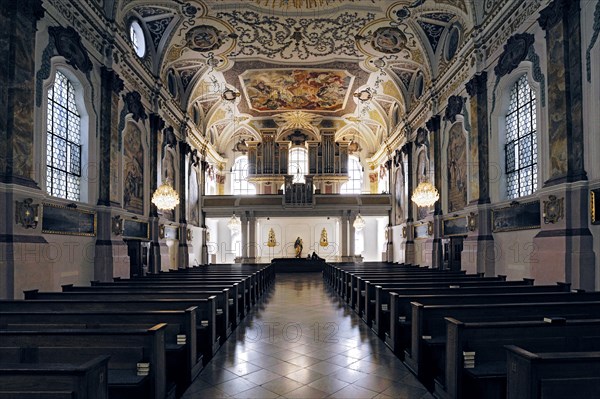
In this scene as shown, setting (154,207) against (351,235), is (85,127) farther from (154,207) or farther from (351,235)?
(351,235)

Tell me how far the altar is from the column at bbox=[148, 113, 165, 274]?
Result: 9.58 m

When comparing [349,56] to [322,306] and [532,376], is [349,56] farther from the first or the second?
[532,376]

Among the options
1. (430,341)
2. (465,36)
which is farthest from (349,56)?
(430,341)

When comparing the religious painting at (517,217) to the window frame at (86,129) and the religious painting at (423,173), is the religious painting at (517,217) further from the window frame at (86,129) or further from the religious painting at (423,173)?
the window frame at (86,129)

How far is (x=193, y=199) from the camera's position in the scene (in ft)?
75.3

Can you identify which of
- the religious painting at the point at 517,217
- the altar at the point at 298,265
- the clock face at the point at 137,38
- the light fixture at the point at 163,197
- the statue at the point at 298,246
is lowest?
the altar at the point at 298,265

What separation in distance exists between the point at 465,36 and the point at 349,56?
6034mm

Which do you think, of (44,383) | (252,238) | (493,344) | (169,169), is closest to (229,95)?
(169,169)

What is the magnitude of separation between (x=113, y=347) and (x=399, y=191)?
2076cm

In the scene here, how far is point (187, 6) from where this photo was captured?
14.2m

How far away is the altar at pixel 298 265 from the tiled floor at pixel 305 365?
1505cm

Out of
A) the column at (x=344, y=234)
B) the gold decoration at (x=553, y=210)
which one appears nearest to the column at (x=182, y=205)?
the column at (x=344, y=234)

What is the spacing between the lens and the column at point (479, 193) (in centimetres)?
1192

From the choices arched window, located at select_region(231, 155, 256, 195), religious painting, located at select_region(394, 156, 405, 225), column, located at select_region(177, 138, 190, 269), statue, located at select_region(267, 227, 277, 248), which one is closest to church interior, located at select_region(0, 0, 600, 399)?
column, located at select_region(177, 138, 190, 269)
